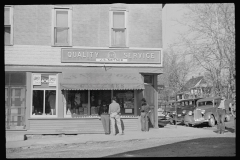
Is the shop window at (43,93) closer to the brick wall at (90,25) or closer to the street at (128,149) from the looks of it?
the brick wall at (90,25)

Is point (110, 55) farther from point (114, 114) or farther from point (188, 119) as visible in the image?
point (188, 119)

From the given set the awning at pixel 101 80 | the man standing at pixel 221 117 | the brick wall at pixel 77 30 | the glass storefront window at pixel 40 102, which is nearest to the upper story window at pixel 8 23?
the brick wall at pixel 77 30

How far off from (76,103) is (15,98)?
9.82 ft

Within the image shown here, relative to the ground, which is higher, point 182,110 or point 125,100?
point 125,100

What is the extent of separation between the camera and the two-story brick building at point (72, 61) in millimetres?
16406

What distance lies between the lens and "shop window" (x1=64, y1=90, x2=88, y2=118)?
55.3ft

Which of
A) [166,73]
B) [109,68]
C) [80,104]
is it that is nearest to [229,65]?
[109,68]

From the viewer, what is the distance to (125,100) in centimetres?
1744

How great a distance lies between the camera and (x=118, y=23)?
17266mm

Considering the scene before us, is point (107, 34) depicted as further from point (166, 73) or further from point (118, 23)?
point (166, 73)

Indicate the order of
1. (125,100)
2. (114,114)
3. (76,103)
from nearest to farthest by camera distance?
(114,114), (76,103), (125,100)

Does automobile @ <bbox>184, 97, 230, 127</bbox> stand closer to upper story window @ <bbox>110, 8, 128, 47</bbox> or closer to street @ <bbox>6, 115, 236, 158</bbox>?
upper story window @ <bbox>110, 8, 128, 47</bbox>

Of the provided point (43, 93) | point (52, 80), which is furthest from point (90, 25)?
point (43, 93)

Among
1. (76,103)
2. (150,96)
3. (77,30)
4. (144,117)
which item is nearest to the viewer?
(144,117)
